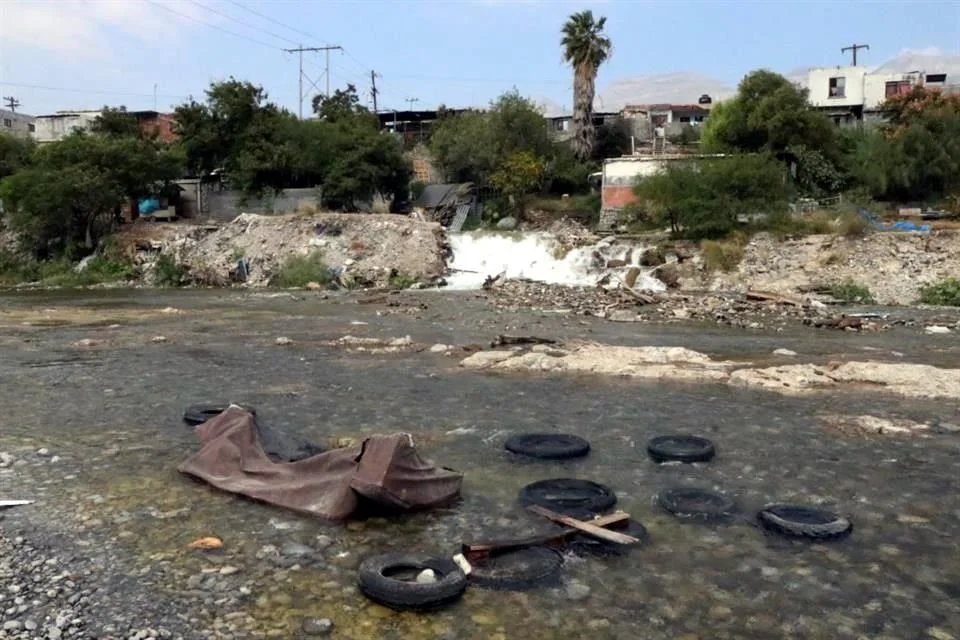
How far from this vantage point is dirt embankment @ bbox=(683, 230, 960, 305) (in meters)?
27.1

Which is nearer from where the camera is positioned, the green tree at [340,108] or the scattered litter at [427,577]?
the scattered litter at [427,577]

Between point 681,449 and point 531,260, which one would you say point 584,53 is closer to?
point 531,260

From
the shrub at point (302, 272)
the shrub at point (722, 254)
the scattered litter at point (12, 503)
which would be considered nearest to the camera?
the scattered litter at point (12, 503)

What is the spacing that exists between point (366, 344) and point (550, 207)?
88.4 ft

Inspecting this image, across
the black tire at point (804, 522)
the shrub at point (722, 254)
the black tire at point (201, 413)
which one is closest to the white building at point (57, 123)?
the shrub at point (722, 254)

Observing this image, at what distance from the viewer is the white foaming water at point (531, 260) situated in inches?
1253

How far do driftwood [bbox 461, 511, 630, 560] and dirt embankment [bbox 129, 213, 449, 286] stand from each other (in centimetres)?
2698

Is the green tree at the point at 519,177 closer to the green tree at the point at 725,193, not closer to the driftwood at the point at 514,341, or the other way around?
the green tree at the point at 725,193

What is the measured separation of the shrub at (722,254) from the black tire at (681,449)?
23193 millimetres

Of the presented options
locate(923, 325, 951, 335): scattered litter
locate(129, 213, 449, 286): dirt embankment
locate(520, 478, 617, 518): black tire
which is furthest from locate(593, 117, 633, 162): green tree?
locate(520, 478, 617, 518): black tire

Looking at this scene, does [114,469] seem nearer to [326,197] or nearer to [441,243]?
[441,243]

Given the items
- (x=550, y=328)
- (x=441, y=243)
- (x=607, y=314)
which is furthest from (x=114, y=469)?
(x=441, y=243)

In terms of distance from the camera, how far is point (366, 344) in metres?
16.3

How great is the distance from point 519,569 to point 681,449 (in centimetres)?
318
